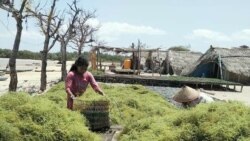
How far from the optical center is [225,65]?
3297cm

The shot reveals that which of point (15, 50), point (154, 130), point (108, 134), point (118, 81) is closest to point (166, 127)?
point (154, 130)

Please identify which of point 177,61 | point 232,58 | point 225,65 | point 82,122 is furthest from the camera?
point 177,61

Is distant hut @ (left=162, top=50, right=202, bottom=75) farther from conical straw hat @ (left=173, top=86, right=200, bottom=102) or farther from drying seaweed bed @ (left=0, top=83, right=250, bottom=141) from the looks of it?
drying seaweed bed @ (left=0, top=83, right=250, bottom=141)

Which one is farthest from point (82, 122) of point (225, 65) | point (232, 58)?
point (232, 58)

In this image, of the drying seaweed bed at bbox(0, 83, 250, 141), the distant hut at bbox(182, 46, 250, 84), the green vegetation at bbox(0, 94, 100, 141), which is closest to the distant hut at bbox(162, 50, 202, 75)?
the distant hut at bbox(182, 46, 250, 84)

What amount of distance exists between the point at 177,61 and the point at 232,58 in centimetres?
1068

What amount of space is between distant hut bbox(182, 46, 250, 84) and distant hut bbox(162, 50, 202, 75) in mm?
5793

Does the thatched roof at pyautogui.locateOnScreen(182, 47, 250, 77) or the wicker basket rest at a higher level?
the thatched roof at pyautogui.locateOnScreen(182, 47, 250, 77)

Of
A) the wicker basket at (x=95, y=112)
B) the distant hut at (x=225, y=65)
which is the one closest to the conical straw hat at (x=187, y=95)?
the wicker basket at (x=95, y=112)

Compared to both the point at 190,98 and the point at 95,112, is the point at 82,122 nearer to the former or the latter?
the point at 95,112

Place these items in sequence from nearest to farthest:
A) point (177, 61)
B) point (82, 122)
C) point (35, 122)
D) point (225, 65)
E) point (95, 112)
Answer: point (35, 122) < point (82, 122) < point (95, 112) < point (225, 65) < point (177, 61)

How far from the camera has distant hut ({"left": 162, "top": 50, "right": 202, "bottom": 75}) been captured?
142 ft

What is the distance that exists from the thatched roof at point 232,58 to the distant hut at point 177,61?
6.73m

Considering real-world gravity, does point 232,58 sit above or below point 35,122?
above
